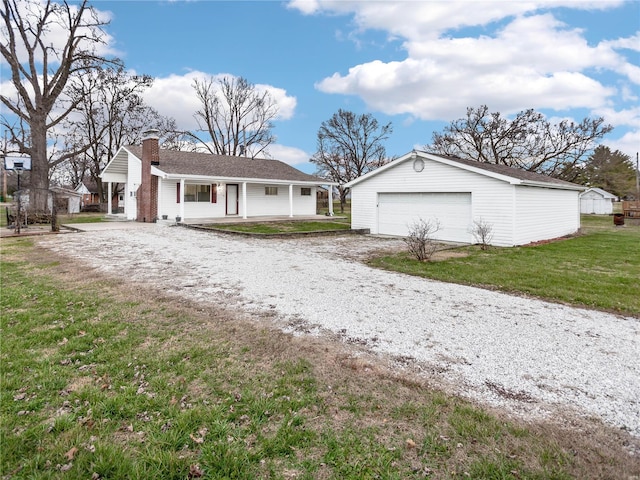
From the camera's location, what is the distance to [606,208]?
37281 mm

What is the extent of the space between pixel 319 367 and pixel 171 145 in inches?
1542

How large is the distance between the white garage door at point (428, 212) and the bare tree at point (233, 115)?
28.0 meters

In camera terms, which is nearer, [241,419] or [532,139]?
[241,419]

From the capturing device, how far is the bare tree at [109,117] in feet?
99.3

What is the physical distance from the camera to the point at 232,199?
22.1 meters

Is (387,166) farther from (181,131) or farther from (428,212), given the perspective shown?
(181,131)

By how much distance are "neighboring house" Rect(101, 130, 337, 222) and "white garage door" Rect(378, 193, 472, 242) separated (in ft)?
26.3

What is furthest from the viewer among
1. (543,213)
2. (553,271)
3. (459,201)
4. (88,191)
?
(88,191)

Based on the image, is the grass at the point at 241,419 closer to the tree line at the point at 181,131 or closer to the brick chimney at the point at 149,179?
the brick chimney at the point at 149,179

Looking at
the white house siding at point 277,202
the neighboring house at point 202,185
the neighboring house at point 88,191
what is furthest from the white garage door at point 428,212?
the neighboring house at point 88,191

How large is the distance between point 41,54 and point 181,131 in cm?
1665

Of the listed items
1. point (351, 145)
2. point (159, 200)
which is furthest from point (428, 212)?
point (351, 145)

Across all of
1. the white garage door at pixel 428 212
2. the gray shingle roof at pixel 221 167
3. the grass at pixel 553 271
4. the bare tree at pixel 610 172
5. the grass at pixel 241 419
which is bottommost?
the grass at pixel 241 419

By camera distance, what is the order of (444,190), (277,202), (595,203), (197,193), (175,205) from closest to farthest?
(444,190), (175,205), (197,193), (277,202), (595,203)
